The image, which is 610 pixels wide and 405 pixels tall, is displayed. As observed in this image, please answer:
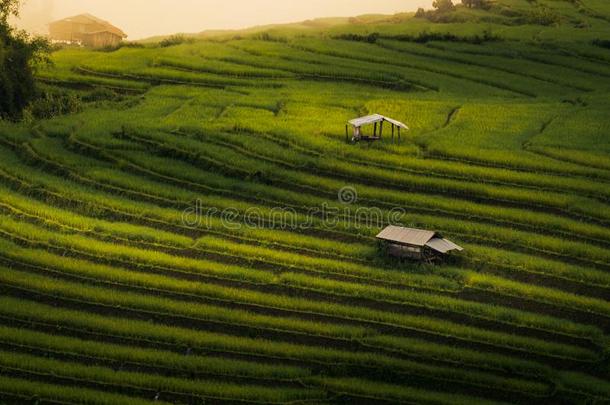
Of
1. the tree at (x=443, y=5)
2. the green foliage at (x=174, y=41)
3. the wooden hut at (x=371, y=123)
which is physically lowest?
the wooden hut at (x=371, y=123)

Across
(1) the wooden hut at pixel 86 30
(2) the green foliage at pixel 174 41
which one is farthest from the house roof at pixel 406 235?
(1) the wooden hut at pixel 86 30

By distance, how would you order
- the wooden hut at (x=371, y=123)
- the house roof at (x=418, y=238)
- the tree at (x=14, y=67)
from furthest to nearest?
the tree at (x=14, y=67) → the wooden hut at (x=371, y=123) → the house roof at (x=418, y=238)

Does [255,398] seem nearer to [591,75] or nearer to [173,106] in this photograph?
[173,106]

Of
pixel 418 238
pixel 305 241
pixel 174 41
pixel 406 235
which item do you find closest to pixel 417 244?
pixel 418 238

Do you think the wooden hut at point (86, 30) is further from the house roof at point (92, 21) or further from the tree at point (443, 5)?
the tree at point (443, 5)

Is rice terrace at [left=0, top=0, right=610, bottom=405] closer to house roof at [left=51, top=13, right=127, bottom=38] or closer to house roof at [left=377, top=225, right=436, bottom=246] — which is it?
house roof at [left=377, top=225, right=436, bottom=246]

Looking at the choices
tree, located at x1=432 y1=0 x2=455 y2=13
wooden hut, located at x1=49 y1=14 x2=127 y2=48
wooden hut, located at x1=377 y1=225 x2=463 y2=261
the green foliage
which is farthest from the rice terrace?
tree, located at x1=432 y1=0 x2=455 y2=13

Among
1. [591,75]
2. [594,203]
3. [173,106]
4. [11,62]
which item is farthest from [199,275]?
[591,75]
